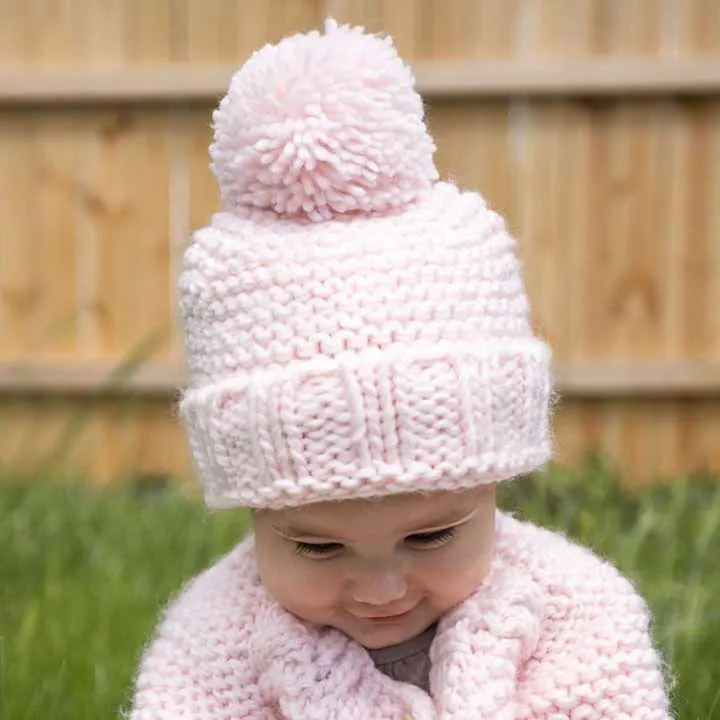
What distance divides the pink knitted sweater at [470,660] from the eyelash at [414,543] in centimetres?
12

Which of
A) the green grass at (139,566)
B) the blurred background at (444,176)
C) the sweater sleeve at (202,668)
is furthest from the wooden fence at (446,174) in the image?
the sweater sleeve at (202,668)

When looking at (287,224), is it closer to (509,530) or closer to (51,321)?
(509,530)

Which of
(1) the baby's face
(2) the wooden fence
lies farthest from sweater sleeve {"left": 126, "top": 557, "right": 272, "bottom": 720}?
(2) the wooden fence

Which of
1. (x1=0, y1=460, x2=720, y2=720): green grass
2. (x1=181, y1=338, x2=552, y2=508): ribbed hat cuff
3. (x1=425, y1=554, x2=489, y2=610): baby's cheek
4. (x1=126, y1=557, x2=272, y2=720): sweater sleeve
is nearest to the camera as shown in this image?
(x1=181, y1=338, x2=552, y2=508): ribbed hat cuff

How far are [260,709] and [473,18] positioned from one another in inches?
108

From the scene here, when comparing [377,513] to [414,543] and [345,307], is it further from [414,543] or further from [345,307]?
[345,307]

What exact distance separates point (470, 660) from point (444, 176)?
2.48 m

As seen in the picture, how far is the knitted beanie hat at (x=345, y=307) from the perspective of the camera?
1282mm

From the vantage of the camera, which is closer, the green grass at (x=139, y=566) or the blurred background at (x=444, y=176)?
the green grass at (x=139, y=566)

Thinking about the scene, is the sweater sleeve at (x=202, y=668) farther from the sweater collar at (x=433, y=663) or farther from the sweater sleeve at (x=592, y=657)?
the sweater sleeve at (x=592, y=657)

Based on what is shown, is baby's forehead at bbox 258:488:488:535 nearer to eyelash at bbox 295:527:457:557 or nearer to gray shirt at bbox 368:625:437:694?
eyelash at bbox 295:527:457:557

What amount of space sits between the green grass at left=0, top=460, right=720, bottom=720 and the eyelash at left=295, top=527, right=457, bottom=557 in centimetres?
59

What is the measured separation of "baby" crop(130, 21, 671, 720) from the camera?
1.29 metres

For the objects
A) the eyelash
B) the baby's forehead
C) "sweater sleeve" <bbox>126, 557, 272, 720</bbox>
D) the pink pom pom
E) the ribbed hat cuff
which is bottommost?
"sweater sleeve" <bbox>126, 557, 272, 720</bbox>
